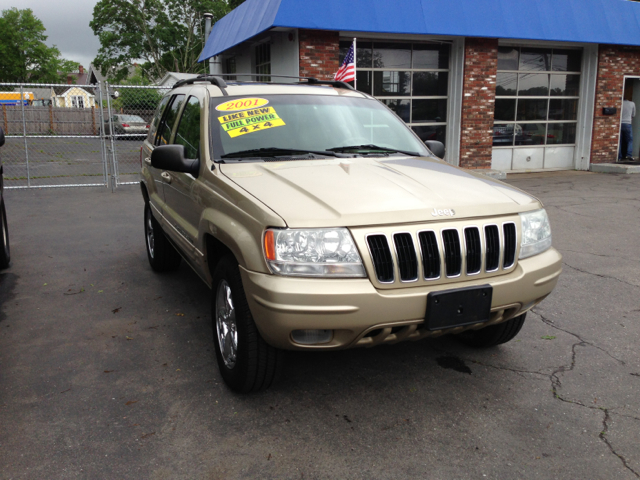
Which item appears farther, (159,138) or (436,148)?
(159,138)

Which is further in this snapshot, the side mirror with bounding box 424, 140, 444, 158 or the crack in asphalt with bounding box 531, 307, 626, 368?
the side mirror with bounding box 424, 140, 444, 158

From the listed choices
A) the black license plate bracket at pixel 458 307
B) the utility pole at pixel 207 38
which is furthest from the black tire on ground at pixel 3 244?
the utility pole at pixel 207 38

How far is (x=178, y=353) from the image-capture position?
13.1 feet

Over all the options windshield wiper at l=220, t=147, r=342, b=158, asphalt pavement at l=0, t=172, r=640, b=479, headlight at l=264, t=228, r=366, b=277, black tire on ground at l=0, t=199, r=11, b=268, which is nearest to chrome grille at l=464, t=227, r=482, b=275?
headlight at l=264, t=228, r=366, b=277

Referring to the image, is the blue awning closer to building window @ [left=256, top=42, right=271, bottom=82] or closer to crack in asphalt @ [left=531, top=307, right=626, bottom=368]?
building window @ [left=256, top=42, right=271, bottom=82]

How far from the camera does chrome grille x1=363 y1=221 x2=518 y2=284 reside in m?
2.84

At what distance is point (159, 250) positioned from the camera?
5.82 m

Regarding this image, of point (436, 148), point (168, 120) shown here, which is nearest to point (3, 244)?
point (168, 120)

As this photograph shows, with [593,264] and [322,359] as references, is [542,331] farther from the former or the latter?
[593,264]

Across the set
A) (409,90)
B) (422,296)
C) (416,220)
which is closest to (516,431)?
(422,296)

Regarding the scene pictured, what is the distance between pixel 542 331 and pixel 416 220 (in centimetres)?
209

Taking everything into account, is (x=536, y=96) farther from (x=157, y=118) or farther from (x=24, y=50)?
(x=24, y=50)

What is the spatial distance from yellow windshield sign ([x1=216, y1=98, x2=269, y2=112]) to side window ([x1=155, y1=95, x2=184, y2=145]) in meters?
0.93

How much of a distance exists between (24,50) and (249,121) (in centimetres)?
6778
